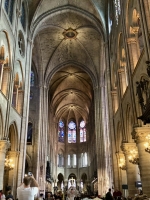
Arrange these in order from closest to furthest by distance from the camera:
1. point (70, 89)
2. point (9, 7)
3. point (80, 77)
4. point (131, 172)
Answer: point (131, 172) < point (9, 7) < point (80, 77) < point (70, 89)

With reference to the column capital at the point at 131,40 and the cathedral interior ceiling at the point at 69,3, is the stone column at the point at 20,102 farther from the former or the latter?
the column capital at the point at 131,40

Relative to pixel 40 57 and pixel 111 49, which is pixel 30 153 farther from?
pixel 111 49

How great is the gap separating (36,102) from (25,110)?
34.3 ft

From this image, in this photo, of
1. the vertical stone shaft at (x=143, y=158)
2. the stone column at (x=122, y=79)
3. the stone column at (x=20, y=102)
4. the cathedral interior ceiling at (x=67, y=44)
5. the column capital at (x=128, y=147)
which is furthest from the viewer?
the cathedral interior ceiling at (x=67, y=44)

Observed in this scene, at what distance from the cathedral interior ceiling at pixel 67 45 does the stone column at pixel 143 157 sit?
1470 centimetres

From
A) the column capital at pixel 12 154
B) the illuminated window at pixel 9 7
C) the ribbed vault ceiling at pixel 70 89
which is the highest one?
the ribbed vault ceiling at pixel 70 89

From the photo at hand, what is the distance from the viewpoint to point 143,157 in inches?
453

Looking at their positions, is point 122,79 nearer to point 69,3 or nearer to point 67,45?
point 69,3

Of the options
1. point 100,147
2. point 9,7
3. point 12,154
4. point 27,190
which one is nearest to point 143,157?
point 27,190

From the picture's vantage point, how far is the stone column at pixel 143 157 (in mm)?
11125

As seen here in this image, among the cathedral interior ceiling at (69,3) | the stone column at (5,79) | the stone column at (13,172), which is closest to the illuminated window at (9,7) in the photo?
the stone column at (5,79)

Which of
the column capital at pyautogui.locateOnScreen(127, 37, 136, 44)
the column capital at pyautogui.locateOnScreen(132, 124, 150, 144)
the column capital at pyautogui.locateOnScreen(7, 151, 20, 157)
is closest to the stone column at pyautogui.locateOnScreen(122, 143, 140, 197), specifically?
the column capital at pyautogui.locateOnScreen(132, 124, 150, 144)

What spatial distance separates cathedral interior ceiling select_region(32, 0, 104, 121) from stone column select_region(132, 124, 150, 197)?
14.7 m

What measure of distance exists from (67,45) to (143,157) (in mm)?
22108
